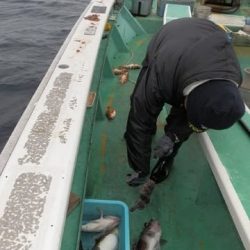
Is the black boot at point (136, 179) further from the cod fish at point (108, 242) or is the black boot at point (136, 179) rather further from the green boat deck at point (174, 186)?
the cod fish at point (108, 242)

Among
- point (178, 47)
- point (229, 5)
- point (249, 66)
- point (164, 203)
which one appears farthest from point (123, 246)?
point (229, 5)

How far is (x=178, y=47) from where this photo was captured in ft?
8.04

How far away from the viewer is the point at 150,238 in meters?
2.62

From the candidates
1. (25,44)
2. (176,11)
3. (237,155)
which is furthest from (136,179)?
(25,44)

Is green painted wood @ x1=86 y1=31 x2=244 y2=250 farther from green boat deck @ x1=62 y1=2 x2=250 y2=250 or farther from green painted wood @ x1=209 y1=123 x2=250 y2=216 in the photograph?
green painted wood @ x1=209 y1=123 x2=250 y2=216

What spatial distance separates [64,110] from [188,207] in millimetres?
1579

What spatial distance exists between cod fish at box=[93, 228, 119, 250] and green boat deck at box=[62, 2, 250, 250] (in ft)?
0.69

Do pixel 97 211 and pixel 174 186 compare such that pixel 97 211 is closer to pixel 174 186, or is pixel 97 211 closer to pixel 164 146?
pixel 164 146

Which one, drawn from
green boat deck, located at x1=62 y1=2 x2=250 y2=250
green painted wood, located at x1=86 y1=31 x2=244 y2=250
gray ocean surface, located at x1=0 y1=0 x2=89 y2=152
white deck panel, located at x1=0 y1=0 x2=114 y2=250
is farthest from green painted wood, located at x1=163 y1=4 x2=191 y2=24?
gray ocean surface, located at x1=0 y1=0 x2=89 y2=152

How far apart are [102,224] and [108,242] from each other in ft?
0.42

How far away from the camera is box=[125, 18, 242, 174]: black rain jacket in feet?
7.50

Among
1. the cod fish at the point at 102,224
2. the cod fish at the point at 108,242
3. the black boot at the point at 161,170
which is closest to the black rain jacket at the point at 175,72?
the black boot at the point at 161,170

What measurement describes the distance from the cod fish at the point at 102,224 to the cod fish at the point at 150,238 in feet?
0.77

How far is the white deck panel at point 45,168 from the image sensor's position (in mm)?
1343
